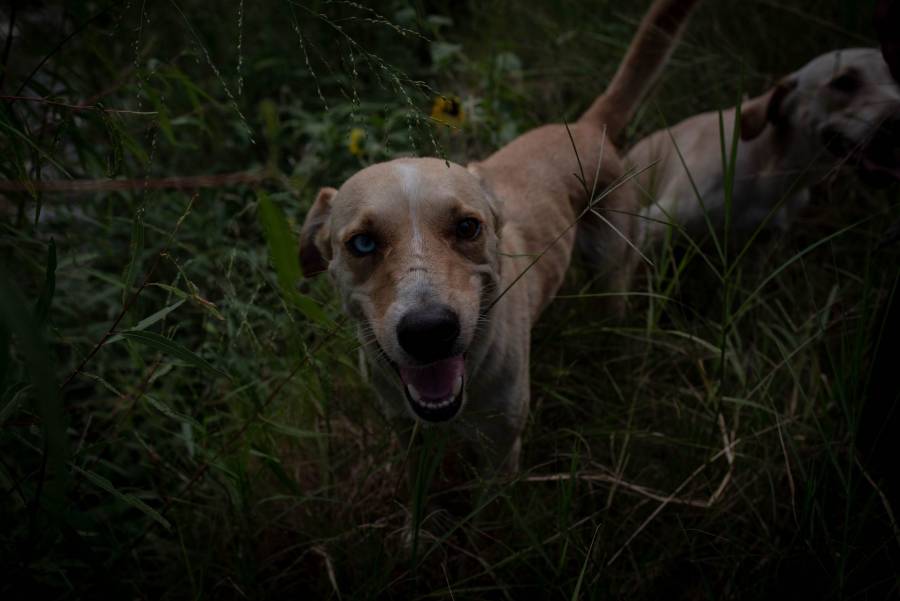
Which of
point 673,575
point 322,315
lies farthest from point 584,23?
point 673,575

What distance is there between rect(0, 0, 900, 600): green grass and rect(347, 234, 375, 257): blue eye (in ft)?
0.70

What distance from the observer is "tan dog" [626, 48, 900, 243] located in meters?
2.85

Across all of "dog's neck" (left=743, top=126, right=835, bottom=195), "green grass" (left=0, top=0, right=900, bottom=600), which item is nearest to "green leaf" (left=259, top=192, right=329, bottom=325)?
"green grass" (left=0, top=0, right=900, bottom=600)

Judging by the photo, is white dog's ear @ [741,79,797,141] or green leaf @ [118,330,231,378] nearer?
green leaf @ [118,330,231,378]

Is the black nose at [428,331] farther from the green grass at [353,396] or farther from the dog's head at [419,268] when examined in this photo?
the green grass at [353,396]

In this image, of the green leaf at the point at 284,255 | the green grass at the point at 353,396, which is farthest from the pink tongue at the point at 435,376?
the green leaf at the point at 284,255

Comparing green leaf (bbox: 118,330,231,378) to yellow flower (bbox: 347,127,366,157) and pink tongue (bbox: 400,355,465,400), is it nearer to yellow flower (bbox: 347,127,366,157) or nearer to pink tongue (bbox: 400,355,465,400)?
pink tongue (bbox: 400,355,465,400)

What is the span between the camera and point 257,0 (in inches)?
170

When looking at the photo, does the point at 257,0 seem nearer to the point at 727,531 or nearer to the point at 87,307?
the point at 87,307

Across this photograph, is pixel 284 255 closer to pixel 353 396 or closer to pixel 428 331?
pixel 428 331

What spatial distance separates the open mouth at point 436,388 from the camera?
177cm

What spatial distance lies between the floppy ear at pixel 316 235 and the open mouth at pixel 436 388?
64 cm

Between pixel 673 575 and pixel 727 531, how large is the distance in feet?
0.68

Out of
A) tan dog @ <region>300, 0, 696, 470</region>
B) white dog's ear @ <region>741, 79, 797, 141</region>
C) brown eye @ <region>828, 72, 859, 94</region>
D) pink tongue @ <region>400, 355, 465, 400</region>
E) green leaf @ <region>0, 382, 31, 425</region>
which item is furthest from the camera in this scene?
white dog's ear @ <region>741, 79, 797, 141</region>
